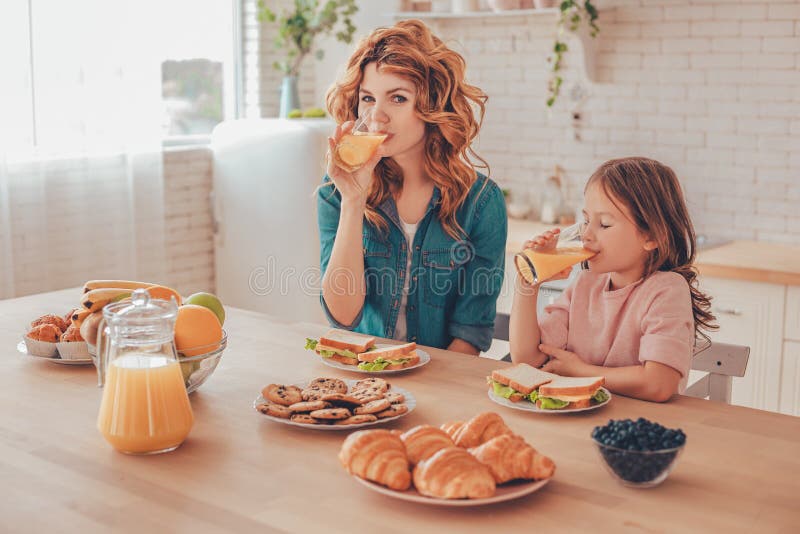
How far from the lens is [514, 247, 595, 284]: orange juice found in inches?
74.2

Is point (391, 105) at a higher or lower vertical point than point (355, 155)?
higher

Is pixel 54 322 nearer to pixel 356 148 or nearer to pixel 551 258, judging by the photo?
pixel 356 148

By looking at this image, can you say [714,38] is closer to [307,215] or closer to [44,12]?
[307,215]

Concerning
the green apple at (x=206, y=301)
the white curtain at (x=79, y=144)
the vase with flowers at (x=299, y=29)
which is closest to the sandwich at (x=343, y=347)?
the green apple at (x=206, y=301)

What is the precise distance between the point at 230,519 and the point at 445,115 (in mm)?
1428

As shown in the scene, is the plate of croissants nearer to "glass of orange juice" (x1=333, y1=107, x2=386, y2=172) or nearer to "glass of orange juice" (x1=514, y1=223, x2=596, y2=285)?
"glass of orange juice" (x1=514, y1=223, x2=596, y2=285)

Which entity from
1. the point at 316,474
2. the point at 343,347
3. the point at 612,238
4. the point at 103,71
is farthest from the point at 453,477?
the point at 103,71

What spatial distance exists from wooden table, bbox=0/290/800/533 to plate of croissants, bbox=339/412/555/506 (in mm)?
29

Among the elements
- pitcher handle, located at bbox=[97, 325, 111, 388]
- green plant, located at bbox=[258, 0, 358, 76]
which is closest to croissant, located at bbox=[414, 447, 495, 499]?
pitcher handle, located at bbox=[97, 325, 111, 388]

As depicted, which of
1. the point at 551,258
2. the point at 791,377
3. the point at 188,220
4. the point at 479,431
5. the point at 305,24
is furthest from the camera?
the point at 188,220

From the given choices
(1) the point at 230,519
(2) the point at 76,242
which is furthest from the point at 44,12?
(1) the point at 230,519

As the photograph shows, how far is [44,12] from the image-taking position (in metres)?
3.97

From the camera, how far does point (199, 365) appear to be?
5.75ft

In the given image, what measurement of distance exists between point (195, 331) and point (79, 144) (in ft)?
9.02
